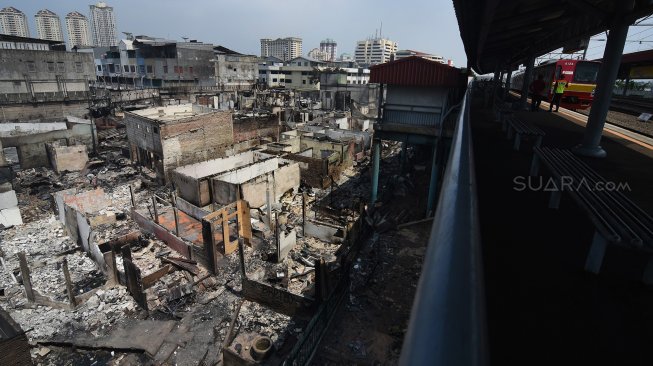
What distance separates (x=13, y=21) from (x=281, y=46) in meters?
96.4

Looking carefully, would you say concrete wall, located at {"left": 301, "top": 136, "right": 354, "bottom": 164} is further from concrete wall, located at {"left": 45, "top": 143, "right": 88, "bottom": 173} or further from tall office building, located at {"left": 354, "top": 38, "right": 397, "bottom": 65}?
tall office building, located at {"left": 354, "top": 38, "right": 397, "bottom": 65}

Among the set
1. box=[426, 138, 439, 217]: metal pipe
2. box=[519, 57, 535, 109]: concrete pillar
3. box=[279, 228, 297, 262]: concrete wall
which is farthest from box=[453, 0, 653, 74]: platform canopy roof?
box=[279, 228, 297, 262]: concrete wall

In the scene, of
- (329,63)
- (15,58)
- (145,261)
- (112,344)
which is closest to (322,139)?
(145,261)

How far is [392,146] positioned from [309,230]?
18105 millimetres

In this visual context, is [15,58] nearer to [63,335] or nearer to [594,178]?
[63,335]

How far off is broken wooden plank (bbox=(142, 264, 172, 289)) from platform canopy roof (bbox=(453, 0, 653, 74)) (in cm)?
1106

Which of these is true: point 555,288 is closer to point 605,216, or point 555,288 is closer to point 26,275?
point 605,216

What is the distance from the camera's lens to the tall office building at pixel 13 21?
11044 cm

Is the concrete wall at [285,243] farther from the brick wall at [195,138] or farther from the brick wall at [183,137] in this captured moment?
the brick wall at [195,138]

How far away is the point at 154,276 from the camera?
11148mm

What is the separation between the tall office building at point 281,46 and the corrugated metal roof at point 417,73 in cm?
15402

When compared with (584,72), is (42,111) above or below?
below

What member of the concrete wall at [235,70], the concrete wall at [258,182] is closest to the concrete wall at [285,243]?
the concrete wall at [258,182]

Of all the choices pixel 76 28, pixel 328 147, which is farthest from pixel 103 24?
pixel 328 147
